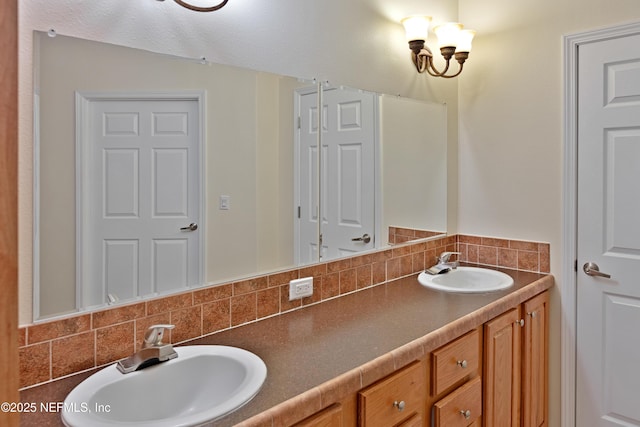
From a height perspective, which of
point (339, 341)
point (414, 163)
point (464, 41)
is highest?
point (464, 41)

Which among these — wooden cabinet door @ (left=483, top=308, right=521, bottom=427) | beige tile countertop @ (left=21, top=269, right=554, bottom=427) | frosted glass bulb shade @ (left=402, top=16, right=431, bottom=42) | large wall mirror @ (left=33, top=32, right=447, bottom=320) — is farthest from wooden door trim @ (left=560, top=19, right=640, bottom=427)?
large wall mirror @ (left=33, top=32, right=447, bottom=320)

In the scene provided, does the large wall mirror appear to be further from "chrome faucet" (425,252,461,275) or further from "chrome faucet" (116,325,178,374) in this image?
"chrome faucet" (425,252,461,275)

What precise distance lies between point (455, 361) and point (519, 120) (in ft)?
4.62

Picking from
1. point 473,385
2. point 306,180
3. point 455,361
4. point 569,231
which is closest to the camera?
point 455,361

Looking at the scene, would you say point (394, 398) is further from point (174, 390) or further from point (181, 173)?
point (181, 173)

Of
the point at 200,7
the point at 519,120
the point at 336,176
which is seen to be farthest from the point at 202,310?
the point at 519,120

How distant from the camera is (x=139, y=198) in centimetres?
133

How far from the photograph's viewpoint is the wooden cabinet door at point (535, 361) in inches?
82.0

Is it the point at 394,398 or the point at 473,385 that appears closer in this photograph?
the point at 394,398

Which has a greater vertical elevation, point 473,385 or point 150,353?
point 150,353

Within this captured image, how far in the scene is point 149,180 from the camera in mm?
1350

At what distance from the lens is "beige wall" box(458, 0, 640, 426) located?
2.25 metres

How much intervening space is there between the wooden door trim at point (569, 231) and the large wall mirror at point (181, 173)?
959 mm

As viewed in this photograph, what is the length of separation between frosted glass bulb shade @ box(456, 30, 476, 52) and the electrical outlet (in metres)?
1.45
